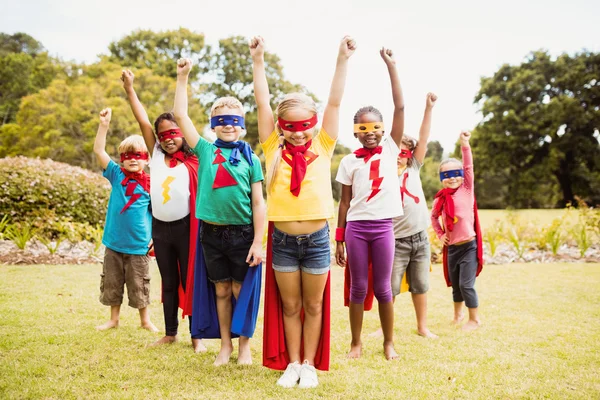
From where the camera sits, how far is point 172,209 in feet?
14.0

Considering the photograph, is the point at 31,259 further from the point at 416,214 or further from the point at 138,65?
the point at 138,65

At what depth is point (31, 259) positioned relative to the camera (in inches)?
337

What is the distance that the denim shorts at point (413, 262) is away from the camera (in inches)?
192

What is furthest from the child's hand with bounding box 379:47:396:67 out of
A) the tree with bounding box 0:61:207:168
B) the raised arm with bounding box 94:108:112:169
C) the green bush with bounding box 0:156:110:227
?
the tree with bounding box 0:61:207:168

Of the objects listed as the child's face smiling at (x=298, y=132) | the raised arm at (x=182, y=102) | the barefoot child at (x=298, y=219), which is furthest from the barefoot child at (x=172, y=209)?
the child's face smiling at (x=298, y=132)

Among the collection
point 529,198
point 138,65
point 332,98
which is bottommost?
point 529,198

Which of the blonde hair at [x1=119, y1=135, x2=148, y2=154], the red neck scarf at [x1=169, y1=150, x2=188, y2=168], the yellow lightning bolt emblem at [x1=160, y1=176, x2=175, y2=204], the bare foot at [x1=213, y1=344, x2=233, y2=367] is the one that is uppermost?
the blonde hair at [x1=119, y1=135, x2=148, y2=154]

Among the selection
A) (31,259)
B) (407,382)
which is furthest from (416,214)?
(31,259)

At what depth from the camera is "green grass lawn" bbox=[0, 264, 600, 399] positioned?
332 centimetres

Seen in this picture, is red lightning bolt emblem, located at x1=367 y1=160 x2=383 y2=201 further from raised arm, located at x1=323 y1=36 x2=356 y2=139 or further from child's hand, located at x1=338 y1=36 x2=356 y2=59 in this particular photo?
child's hand, located at x1=338 y1=36 x2=356 y2=59

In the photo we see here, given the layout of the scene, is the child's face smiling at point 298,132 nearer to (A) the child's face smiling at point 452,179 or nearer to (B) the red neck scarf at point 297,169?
(B) the red neck scarf at point 297,169

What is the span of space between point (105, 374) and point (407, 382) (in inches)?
86.6

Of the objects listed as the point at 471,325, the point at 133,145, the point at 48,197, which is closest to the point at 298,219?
the point at 133,145

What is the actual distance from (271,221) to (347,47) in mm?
1353
